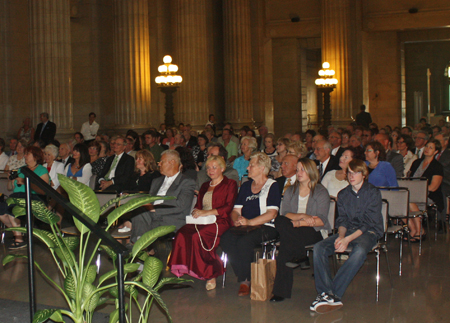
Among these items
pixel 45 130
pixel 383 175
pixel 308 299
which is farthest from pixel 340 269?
pixel 45 130

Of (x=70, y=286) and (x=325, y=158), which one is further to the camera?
(x=325, y=158)

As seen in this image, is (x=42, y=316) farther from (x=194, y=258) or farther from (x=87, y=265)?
(x=194, y=258)

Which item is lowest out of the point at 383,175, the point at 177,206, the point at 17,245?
the point at 17,245

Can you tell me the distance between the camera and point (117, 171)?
9.05m

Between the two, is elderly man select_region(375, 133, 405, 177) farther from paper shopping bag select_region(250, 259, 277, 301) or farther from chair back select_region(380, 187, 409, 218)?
paper shopping bag select_region(250, 259, 277, 301)

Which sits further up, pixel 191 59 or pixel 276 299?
pixel 191 59

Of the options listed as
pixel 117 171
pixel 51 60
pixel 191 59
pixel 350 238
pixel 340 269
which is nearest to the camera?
pixel 340 269

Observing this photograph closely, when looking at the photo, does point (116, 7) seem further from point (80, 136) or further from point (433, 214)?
point (433, 214)

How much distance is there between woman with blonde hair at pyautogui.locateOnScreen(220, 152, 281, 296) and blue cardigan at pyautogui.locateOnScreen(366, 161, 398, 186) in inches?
77.6

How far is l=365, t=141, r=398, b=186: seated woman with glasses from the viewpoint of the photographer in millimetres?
7613

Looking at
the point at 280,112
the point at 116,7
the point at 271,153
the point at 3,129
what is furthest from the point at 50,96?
the point at 280,112

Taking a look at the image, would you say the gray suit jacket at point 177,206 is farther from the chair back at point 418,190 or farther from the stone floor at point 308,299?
the chair back at point 418,190

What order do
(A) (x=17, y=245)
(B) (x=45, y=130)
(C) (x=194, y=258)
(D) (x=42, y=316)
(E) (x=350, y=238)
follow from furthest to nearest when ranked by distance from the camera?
1. (B) (x=45, y=130)
2. (A) (x=17, y=245)
3. (C) (x=194, y=258)
4. (E) (x=350, y=238)
5. (D) (x=42, y=316)

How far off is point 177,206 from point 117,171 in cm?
A: 248
